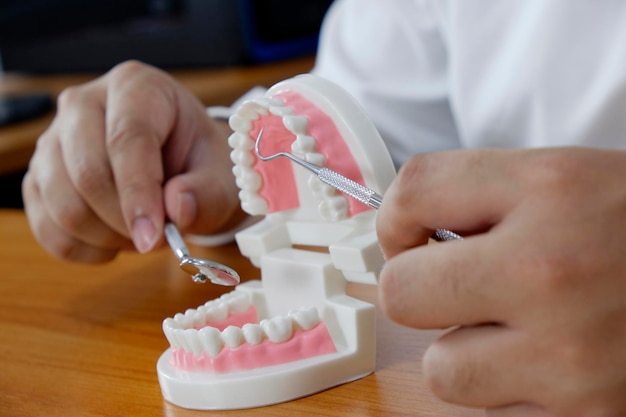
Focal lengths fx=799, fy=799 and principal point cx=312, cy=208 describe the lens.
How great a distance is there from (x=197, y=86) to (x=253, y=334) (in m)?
1.10

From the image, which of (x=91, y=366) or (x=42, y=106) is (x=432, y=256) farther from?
(x=42, y=106)

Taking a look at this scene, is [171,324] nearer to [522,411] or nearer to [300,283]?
[300,283]

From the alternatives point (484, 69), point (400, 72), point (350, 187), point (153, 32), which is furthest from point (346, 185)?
point (153, 32)

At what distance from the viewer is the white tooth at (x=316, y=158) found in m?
0.45

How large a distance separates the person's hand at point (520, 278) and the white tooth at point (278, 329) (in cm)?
10

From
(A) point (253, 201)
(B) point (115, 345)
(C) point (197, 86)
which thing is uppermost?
(A) point (253, 201)

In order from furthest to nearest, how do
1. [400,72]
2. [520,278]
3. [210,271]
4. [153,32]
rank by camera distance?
[153,32] < [400,72] < [210,271] < [520,278]

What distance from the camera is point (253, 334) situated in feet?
1.45

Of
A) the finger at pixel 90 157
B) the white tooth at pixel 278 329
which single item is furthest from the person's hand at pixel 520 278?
the finger at pixel 90 157

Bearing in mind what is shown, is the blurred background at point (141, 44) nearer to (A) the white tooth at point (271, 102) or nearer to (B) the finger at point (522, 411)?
(A) the white tooth at point (271, 102)

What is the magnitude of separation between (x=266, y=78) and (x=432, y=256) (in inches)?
47.0

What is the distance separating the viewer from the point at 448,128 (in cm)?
100

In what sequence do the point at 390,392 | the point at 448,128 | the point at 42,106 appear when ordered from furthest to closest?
the point at 42,106 → the point at 448,128 → the point at 390,392

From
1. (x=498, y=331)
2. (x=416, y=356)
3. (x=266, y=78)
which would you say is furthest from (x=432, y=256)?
(x=266, y=78)
